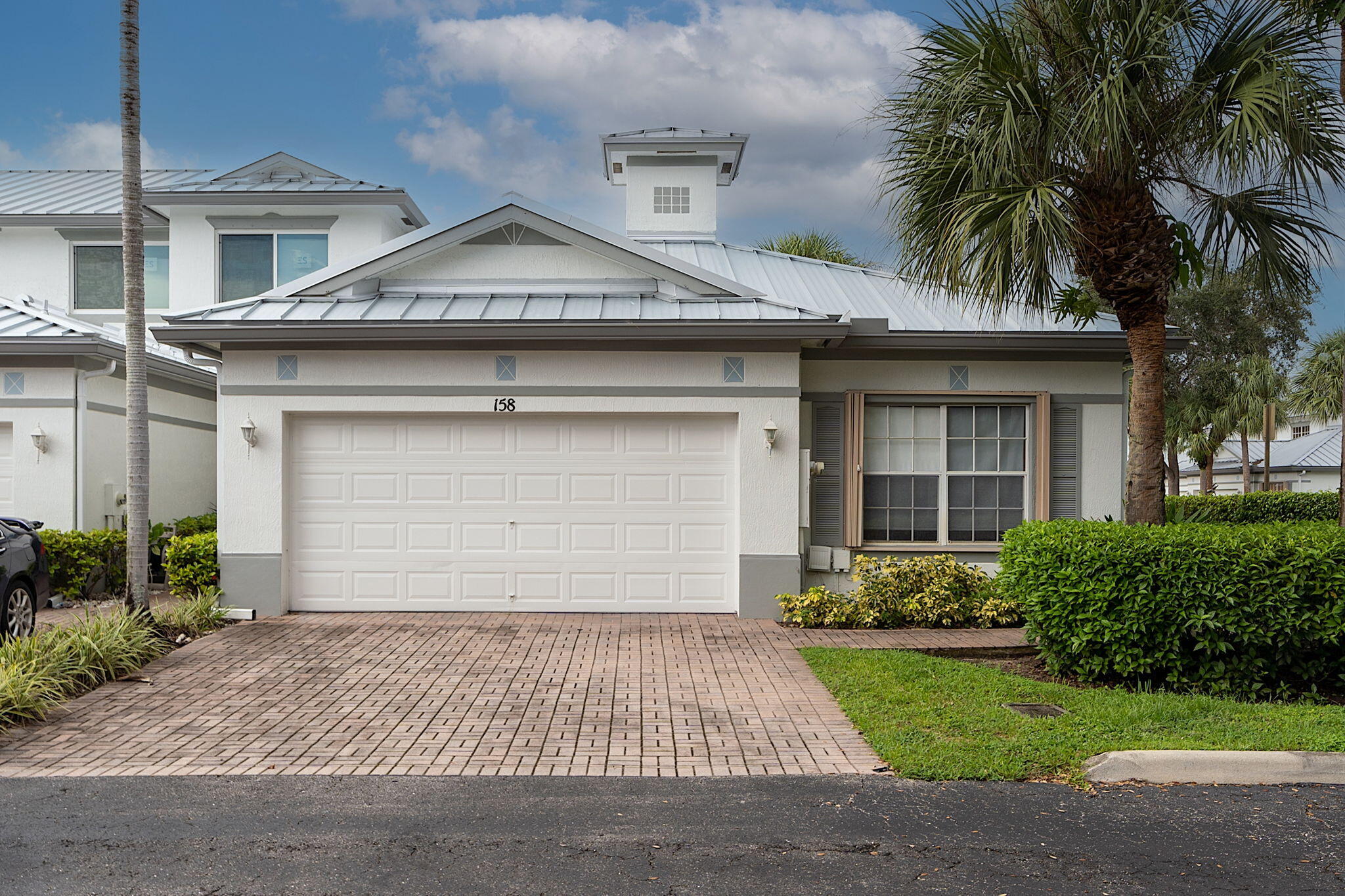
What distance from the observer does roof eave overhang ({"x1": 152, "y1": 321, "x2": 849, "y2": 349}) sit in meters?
10.4

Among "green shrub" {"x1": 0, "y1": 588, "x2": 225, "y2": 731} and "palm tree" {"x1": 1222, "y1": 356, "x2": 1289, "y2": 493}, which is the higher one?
"palm tree" {"x1": 1222, "y1": 356, "x2": 1289, "y2": 493}

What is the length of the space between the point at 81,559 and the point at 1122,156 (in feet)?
41.1

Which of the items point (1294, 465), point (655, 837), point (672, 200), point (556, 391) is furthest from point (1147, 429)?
point (1294, 465)

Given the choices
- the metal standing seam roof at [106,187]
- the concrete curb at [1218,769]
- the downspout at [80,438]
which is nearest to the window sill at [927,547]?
the concrete curb at [1218,769]

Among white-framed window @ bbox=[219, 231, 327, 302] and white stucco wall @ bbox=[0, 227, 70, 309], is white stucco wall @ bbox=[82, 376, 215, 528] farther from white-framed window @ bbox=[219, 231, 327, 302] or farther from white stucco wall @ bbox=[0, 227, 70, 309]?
white stucco wall @ bbox=[0, 227, 70, 309]

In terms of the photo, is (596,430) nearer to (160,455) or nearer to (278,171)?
(160,455)

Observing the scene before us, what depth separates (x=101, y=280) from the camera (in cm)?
1825

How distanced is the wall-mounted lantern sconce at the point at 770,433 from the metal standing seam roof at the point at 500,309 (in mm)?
1194

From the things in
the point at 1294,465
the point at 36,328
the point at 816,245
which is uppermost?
the point at 816,245

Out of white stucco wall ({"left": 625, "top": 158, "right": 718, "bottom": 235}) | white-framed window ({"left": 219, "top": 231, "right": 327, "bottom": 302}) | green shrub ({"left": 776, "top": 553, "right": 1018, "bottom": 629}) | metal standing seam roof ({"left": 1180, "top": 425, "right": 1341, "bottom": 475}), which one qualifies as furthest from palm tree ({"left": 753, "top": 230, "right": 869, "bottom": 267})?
metal standing seam roof ({"left": 1180, "top": 425, "right": 1341, "bottom": 475})

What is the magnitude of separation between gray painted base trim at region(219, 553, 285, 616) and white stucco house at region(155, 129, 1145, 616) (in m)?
0.03

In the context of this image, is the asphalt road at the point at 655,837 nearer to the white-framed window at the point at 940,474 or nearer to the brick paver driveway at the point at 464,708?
the brick paver driveway at the point at 464,708

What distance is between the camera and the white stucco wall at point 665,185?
18156 millimetres

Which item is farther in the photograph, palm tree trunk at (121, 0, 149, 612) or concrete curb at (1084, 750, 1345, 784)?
palm tree trunk at (121, 0, 149, 612)
